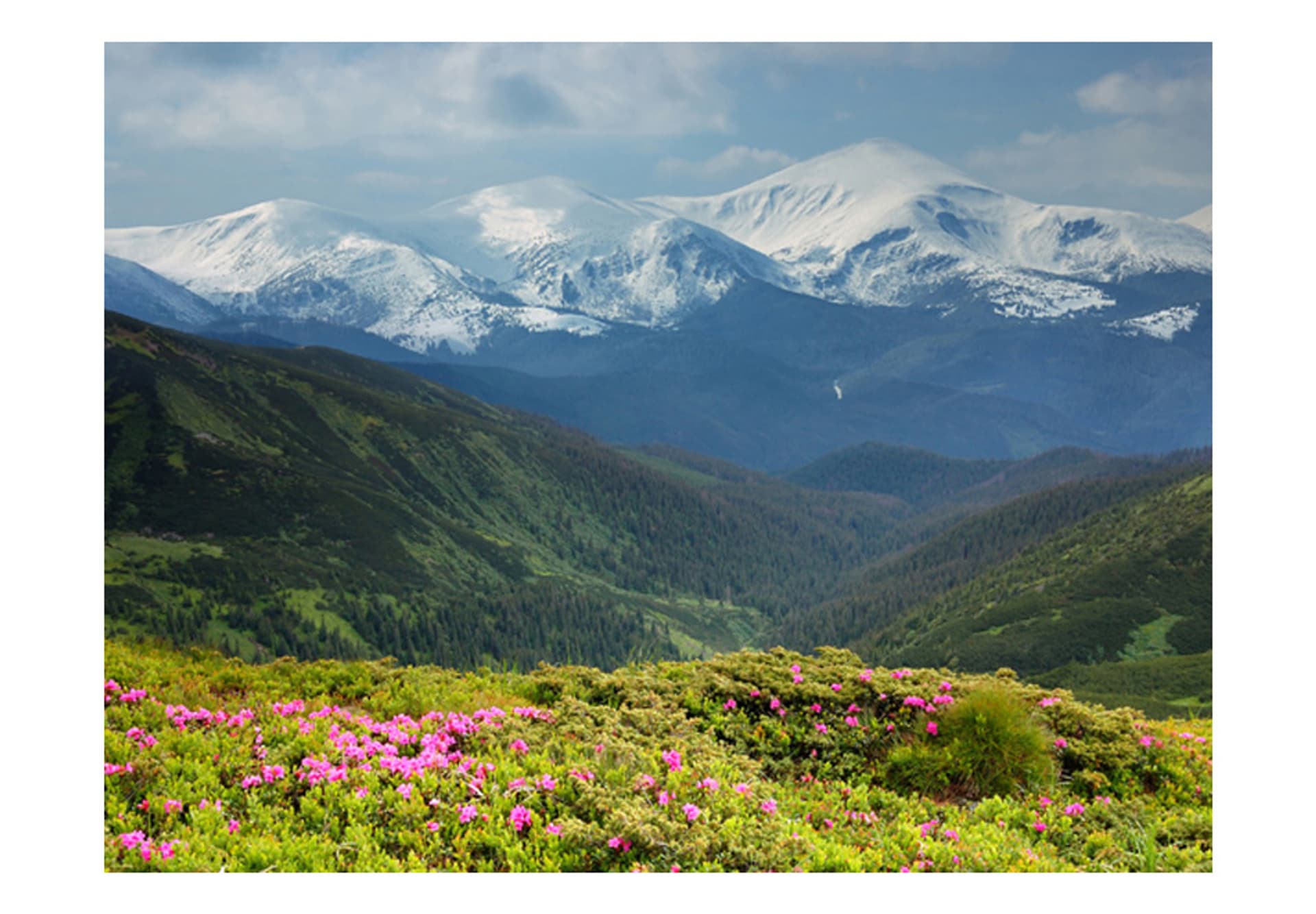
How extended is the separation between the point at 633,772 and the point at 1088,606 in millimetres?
102927

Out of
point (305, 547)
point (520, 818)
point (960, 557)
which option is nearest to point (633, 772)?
point (520, 818)

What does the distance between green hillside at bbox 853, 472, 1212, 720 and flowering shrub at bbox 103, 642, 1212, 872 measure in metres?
55.7

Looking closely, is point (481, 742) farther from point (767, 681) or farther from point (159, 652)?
point (159, 652)

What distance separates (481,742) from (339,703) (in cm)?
257

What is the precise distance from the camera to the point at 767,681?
11.6 metres

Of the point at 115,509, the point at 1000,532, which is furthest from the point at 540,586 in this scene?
the point at 1000,532

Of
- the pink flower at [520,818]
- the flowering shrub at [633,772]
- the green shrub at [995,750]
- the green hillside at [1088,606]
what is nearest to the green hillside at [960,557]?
the green hillside at [1088,606]

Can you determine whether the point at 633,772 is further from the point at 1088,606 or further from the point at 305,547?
the point at 305,547

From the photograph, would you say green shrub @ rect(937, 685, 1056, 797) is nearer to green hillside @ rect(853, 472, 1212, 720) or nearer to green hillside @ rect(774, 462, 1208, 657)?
green hillside @ rect(853, 472, 1212, 720)

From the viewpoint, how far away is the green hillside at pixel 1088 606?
295 ft

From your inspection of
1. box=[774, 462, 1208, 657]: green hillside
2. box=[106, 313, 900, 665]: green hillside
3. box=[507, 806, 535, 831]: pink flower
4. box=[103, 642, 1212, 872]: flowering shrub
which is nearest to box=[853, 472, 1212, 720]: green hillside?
box=[774, 462, 1208, 657]: green hillside

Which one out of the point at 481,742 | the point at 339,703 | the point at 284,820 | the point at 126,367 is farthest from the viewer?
the point at 126,367

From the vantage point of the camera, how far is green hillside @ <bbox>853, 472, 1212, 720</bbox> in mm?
89812

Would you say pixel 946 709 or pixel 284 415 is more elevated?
pixel 284 415
